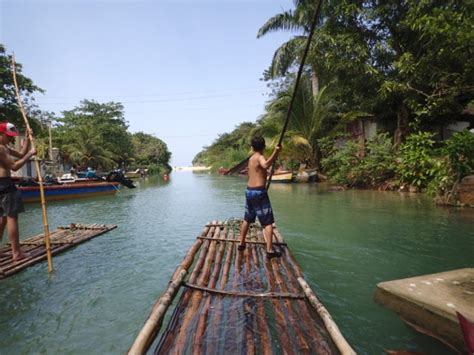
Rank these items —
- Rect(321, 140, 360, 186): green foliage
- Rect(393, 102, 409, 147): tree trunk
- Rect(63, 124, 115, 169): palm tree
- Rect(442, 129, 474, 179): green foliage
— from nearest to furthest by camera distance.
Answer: Rect(442, 129, 474, 179): green foliage, Rect(393, 102, 409, 147): tree trunk, Rect(321, 140, 360, 186): green foliage, Rect(63, 124, 115, 169): palm tree

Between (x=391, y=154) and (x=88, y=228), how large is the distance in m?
12.4

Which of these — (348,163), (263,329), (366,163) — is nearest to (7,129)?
(263,329)

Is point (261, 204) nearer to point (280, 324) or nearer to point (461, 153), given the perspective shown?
point (280, 324)

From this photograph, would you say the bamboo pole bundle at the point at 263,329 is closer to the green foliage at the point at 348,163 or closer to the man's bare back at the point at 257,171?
the man's bare back at the point at 257,171

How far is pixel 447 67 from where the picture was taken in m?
11.1

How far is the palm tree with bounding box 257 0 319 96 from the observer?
54.0ft

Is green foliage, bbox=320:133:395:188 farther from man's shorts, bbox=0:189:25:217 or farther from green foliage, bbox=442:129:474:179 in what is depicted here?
man's shorts, bbox=0:189:25:217

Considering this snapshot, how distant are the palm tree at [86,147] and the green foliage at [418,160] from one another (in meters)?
24.1

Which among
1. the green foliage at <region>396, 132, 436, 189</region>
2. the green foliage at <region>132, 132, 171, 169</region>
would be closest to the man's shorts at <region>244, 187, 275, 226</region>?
the green foliage at <region>396, 132, 436, 189</region>

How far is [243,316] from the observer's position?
2521 millimetres

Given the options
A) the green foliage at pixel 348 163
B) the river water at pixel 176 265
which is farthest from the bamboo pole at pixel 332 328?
the green foliage at pixel 348 163

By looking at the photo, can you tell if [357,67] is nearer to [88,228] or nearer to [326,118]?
[326,118]

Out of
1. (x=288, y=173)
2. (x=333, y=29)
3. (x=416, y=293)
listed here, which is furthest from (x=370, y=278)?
(x=288, y=173)

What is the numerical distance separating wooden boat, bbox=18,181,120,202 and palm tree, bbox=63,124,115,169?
12.1 m
